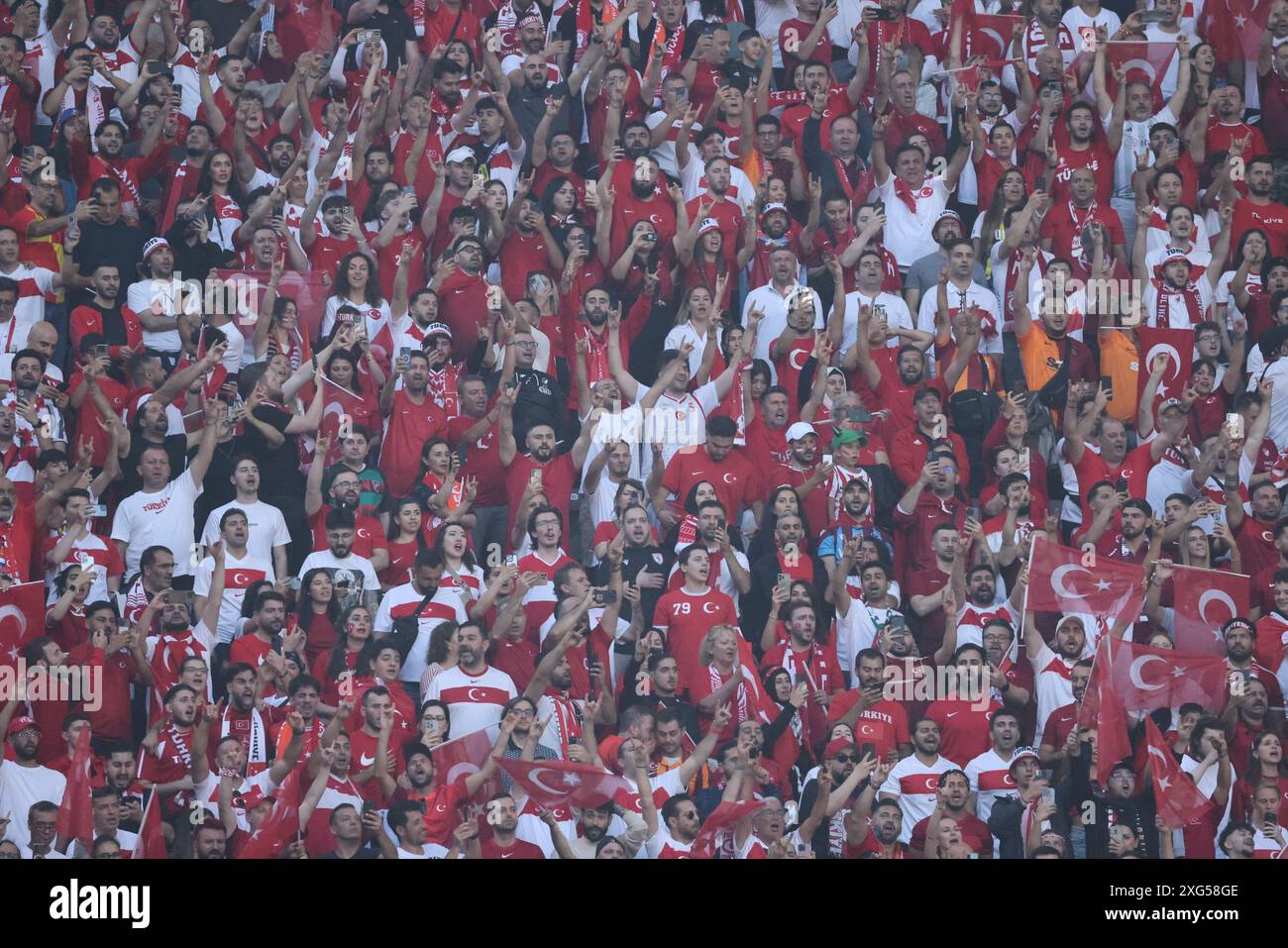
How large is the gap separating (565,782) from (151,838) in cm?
195

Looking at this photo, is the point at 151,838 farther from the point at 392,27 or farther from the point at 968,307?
the point at 968,307

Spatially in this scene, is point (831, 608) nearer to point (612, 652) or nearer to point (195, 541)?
point (612, 652)

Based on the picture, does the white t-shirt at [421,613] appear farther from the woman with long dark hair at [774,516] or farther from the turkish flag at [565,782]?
the woman with long dark hair at [774,516]

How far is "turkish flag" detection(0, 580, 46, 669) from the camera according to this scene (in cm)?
1226

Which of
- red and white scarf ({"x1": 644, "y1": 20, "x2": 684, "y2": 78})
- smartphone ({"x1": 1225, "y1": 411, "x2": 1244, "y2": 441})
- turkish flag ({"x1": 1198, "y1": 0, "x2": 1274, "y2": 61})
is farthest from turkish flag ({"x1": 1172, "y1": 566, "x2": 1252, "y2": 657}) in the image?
red and white scarf ({"x1": 644, "y1": 20, "x2": 684, "y2": 78})

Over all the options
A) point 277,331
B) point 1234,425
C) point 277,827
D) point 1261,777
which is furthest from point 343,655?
point 1234,425

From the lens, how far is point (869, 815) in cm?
1220

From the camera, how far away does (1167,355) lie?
1398 cm

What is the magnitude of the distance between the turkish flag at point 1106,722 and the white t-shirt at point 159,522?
457 centimetres

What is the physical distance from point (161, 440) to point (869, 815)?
410 centimetres

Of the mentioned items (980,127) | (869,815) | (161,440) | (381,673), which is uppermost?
(980,127)

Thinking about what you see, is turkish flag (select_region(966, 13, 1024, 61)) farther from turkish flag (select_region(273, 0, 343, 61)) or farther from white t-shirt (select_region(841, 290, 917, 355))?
turkish flag (select_region(273, 0, 343, 61))

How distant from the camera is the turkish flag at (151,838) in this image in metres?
11.7

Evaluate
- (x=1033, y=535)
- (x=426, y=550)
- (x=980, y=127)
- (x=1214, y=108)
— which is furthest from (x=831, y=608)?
(x=1214, y=108)
